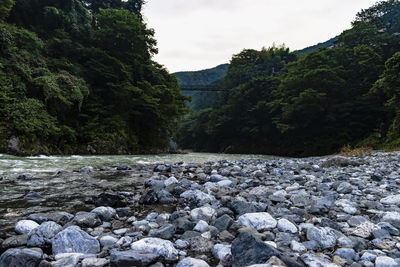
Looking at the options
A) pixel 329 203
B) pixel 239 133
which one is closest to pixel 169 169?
pixel 329 203

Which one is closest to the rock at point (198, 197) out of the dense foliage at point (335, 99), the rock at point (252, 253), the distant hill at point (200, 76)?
the rock at point (252, 253)

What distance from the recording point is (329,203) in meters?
2.38

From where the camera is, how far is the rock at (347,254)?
1389mm

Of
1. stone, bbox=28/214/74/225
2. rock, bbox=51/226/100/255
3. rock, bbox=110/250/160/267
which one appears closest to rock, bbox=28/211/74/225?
stone, bbox=28/214/74/225

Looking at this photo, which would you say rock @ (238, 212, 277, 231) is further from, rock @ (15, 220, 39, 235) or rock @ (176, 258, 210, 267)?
rock @ (15, 220, 39, 235)

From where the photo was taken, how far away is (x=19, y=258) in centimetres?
123

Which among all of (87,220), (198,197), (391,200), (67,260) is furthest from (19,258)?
(391,200)

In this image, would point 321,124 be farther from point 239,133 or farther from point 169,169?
point 169,169

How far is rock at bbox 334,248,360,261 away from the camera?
1.39 m

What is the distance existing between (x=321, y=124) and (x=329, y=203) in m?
20.9

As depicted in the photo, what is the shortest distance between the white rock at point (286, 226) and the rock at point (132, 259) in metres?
1.01

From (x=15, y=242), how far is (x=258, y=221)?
174 cm

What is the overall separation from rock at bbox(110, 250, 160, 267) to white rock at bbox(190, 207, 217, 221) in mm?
781

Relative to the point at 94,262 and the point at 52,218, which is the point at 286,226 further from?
the point at 52,218
